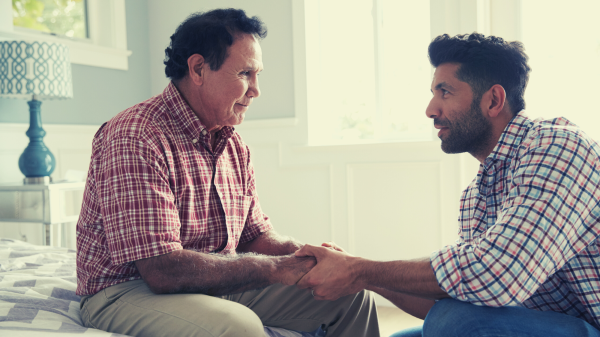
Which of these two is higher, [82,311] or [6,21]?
[6,21]

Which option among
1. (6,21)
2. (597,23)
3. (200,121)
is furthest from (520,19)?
(6,21)

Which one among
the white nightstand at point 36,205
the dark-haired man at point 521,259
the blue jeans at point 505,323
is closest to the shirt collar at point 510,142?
the dark-haired man at point 521,259

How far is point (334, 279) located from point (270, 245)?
365mm

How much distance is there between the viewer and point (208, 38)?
58.1 inches

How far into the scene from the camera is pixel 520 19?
2.76 metres

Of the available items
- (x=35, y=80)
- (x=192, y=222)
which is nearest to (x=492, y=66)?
(x=192, y=222)

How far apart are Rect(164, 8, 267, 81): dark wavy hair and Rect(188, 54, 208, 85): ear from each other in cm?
1

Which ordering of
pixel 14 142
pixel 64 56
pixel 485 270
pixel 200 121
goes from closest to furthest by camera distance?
pixel 485 270
pixel 200 121
pixel 64 56
pixel 14 142

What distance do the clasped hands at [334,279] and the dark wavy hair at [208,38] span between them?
2.16 feet

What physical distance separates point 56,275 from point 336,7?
2.54 metres

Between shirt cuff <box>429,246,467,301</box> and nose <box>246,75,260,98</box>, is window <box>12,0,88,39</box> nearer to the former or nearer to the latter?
nose <box>246,75,260,98</box>

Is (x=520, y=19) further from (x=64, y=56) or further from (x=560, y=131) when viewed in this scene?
(x=64, y=56)

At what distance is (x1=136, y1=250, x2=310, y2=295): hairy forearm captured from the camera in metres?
1.13

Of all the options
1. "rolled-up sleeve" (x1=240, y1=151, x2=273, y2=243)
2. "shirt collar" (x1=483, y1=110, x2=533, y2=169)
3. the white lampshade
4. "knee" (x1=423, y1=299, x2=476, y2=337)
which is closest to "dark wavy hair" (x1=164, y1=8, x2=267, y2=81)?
"rolled-up sleeve" (x1=240, y1=151, x2=273, y2=243)
